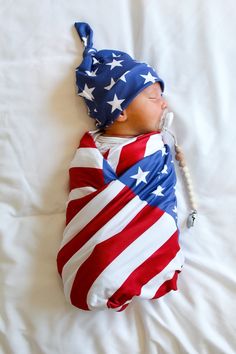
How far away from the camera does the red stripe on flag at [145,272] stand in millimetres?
904

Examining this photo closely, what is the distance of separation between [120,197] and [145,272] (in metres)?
0.17

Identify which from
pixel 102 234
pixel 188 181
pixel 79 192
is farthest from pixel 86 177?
pixel 188 181

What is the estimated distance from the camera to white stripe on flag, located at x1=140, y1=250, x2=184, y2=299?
36.6 inches

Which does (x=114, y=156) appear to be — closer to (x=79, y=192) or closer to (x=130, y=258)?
(x=79, y=192)

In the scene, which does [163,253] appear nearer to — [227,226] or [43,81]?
[227,226]

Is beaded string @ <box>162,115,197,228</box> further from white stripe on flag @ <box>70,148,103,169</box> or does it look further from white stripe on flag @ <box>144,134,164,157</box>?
white stripe on flag @ <box>70,148,103,169</box>

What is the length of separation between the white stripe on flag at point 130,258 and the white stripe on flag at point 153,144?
151 mm

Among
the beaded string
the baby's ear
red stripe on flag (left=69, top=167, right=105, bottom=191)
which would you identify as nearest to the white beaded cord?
the beaded string

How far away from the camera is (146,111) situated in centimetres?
A: 102

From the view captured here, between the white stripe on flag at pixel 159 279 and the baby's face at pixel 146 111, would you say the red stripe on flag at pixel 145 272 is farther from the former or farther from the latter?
the baby's face at pixel 146 111

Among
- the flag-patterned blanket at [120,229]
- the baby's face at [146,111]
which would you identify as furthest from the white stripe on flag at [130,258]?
the baby's face at [146,111]

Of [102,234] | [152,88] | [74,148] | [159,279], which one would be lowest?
[159,279]

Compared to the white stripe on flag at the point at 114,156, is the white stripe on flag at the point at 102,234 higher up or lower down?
lower down

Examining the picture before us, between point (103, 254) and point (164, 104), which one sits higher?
point (164, 104)
